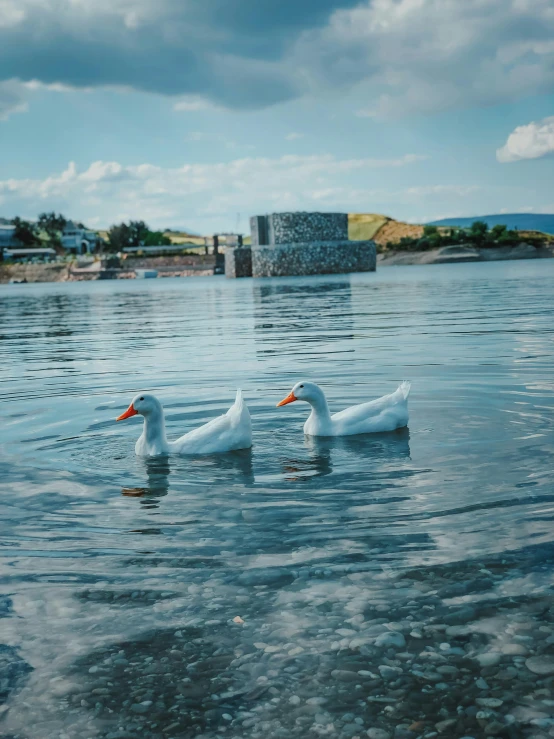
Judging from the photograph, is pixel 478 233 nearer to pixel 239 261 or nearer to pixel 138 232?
pixel 239 261

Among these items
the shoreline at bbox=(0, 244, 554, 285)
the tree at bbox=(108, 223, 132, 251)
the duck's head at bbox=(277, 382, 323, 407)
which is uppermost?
the tree at bbox=(108, 223, 132, 251)

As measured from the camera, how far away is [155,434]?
8328 millimetres

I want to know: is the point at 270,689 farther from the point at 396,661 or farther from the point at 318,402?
the point at 318,402

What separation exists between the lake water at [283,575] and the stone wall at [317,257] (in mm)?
84023

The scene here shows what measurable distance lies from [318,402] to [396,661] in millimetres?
4906

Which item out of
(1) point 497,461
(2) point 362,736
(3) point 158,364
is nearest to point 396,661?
(2) point 362,736

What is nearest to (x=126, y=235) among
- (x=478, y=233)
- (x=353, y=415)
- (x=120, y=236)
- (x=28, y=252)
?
(x=120, y=236)

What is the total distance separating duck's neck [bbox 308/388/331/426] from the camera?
8727 mm

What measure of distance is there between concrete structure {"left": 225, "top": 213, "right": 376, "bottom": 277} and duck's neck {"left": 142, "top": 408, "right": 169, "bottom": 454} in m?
86.9

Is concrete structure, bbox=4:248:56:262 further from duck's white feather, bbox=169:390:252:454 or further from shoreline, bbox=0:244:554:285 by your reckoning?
duck's white feather, bbox=169:390:252:454

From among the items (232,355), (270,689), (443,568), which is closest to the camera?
(270,689)

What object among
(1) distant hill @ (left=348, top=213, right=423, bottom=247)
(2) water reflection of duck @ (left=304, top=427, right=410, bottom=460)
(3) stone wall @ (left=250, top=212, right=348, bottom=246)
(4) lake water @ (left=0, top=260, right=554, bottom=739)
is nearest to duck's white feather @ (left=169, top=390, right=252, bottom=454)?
(4) lake water @ (left=0, top=260, right=554, bottom=739)

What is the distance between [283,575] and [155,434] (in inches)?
143

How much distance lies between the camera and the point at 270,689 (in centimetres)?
375
